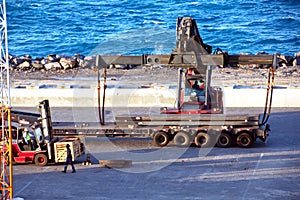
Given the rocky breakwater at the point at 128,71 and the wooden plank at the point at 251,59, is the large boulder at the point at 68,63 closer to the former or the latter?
the rocky breakwater at the point at 128,71

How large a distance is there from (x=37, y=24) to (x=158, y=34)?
25.3 meters

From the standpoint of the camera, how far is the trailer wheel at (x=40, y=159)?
28.0m

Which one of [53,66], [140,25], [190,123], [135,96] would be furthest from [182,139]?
[140,25]

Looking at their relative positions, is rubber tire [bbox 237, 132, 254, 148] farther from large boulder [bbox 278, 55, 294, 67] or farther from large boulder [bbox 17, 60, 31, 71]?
large boulder [bbox 17, 60, 31, 71]

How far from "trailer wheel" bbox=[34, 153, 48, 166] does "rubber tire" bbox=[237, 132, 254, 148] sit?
8313 mm

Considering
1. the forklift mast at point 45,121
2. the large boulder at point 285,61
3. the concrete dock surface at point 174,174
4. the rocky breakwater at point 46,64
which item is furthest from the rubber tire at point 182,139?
the large boulder at point 285,61

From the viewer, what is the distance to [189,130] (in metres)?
30.2

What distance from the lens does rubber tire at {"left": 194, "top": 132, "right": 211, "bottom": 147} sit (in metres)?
30.1

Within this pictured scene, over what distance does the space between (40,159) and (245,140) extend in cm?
881

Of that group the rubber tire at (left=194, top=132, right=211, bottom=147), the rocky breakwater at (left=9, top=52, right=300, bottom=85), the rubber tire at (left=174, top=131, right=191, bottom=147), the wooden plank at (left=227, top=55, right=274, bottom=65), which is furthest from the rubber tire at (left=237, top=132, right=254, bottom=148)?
the rocky breakwater at (left=9, top=52, right=300, bottom=85)

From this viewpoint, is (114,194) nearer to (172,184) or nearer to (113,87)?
(172,184)

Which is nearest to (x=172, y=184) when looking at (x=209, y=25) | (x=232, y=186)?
(x=232, y=186)

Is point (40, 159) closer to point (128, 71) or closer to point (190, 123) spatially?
point (190, 123)

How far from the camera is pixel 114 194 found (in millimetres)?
24219
